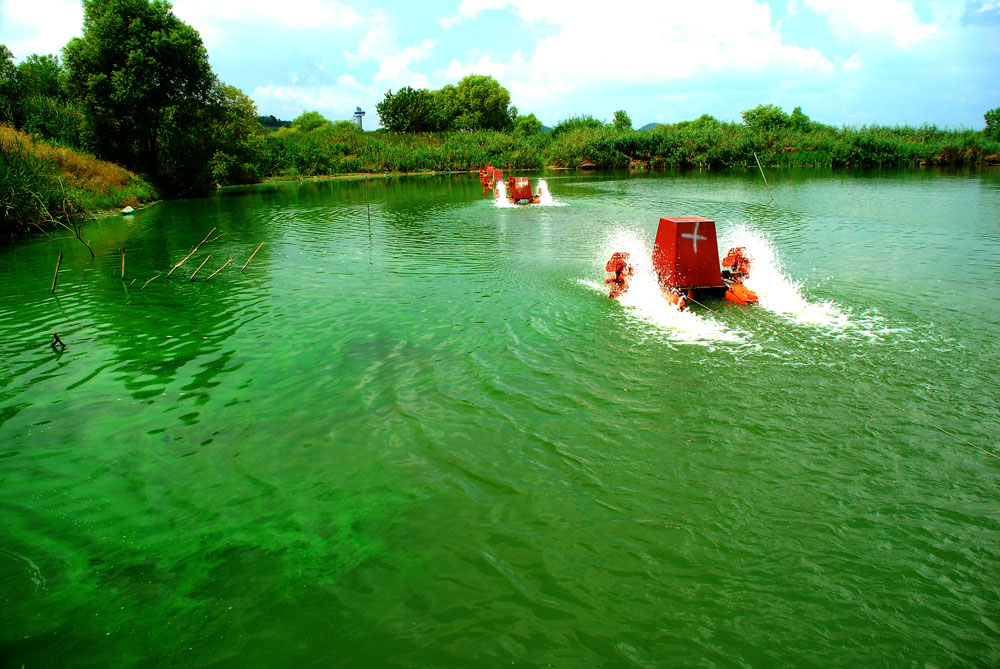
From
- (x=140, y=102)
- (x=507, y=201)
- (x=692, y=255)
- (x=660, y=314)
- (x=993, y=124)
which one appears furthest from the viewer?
(x=993, y=124)

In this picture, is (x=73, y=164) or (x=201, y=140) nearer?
(x=73, y=164)

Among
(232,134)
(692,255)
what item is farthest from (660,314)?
(232,134)

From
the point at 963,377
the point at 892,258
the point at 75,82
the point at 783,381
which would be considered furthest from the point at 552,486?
the point at 75,82

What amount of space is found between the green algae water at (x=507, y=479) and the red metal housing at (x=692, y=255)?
2.07 feet

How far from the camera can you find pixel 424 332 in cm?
909

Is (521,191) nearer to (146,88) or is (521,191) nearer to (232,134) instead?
(146,88)

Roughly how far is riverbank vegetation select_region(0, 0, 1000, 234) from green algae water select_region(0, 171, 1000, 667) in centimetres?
1205

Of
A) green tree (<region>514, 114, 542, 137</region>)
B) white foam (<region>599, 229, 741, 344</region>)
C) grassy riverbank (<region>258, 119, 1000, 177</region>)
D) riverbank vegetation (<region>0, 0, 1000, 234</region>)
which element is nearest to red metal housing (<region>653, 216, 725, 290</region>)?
white foam (<region>599, 229, 741, 344</region>)

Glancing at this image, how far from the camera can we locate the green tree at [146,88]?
120 feet

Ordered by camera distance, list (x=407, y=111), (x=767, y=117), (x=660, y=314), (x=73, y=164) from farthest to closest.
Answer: (x=767, y=117), (x=407, y=111), (x=73, y=164), (x=660, y=314)

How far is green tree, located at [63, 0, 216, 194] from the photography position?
3647 cm

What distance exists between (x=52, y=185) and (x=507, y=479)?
96.8ft

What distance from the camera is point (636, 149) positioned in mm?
65500

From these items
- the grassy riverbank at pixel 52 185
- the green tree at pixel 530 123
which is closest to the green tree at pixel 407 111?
the green tree at pixel 530 123
